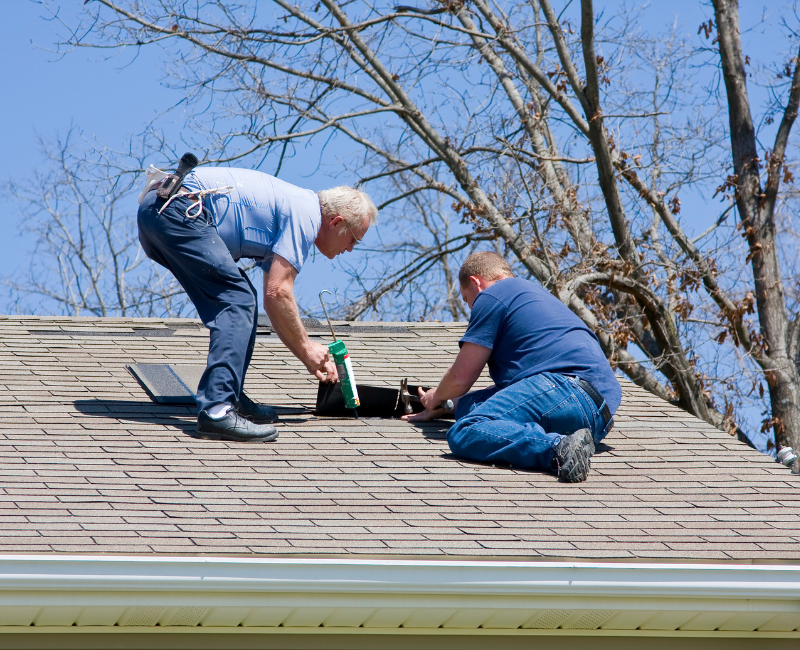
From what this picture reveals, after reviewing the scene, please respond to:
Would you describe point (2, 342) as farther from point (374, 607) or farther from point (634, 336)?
point (634, 336)

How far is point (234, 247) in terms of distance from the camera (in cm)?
464

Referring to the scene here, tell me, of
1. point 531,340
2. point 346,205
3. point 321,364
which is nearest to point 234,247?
point 346,205

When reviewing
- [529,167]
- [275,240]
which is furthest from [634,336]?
[275,240]

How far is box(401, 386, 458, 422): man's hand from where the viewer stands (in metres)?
4.94

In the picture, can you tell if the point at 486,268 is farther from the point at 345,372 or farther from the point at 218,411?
the point at 218,411

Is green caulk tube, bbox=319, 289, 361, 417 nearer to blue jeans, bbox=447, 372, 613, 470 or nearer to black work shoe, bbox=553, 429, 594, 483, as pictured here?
blue jeans, bbox=447, 372, 613, 470

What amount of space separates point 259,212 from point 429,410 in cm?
141

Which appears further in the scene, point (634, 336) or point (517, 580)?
point (634, 336)

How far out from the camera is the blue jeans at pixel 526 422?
432 cm

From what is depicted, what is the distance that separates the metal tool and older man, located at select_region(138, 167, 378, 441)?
31 mm

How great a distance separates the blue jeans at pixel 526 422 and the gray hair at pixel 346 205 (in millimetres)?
1124

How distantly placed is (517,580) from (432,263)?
11.4 metres

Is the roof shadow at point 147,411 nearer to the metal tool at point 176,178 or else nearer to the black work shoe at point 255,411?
the black work shoe at point 255,411

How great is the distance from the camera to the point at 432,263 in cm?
1437
